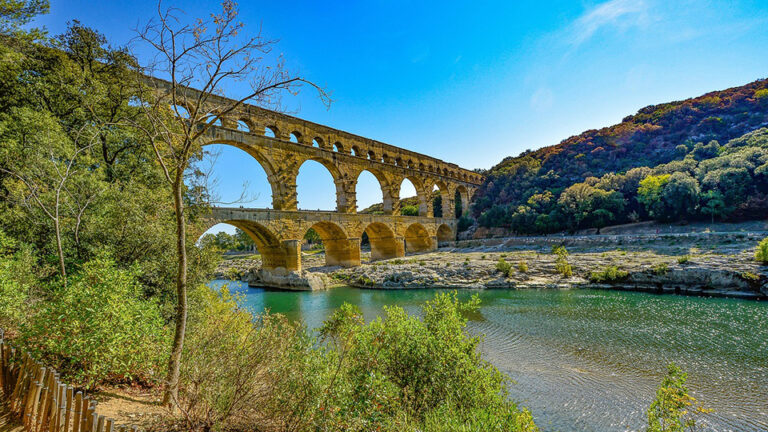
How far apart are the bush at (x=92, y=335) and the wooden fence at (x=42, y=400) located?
208 mm

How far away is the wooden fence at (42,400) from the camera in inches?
86.6

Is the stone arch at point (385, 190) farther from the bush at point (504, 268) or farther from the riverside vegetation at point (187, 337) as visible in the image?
the riverside vegetation at point (187, 337)

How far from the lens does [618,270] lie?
15.2m

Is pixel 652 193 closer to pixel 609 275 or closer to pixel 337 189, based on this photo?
pixel 609 275

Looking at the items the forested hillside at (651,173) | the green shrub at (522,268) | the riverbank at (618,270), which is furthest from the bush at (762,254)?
the forested hillside at (651,173)

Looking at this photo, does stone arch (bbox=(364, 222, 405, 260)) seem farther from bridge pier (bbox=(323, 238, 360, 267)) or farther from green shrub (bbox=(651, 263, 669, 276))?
green shrub (bbox=(651, 263, 669, 276))

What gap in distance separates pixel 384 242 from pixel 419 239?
19.2 ft

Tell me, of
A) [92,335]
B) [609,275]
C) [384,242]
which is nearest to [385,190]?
[384,242]

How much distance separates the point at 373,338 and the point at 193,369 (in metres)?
2.39

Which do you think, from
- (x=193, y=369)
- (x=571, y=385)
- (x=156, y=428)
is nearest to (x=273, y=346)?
(x=193, y=369)

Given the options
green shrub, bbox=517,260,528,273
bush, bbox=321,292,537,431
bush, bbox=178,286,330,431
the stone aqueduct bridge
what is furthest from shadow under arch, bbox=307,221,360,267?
bush, bbox=178,286,330,431

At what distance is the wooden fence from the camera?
2.20 meters

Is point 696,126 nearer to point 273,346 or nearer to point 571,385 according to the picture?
point 571,385

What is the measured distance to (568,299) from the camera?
13.2m
